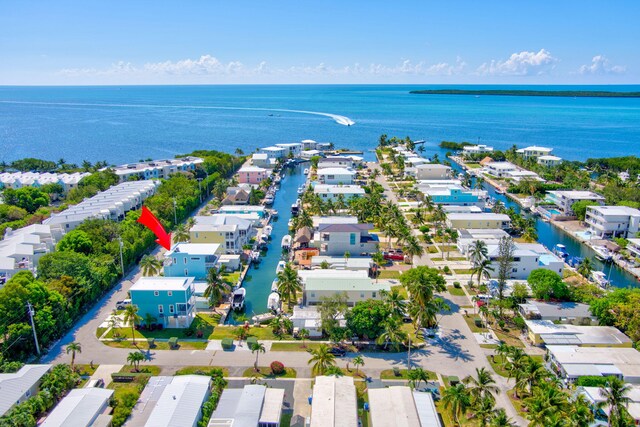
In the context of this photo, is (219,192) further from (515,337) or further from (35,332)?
(515,337)

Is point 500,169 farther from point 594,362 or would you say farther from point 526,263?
point 594,362

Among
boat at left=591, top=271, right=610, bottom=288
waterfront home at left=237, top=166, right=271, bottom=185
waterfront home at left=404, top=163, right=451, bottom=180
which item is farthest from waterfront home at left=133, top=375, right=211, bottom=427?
waterfront home at left=404, top=163, right=451, bottom=180

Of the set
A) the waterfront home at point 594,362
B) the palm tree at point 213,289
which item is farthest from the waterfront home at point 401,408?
the palm tree at point 213,289

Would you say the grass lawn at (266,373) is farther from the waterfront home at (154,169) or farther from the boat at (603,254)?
the waterfront home at (154,169)

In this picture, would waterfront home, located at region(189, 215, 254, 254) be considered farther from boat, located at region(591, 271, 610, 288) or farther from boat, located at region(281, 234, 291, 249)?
boat, located at region(591, 271, 610, 288)

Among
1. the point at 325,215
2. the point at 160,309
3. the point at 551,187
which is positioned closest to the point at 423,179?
the point at 551,187

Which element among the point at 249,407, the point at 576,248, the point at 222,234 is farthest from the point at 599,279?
the point at 222,234
